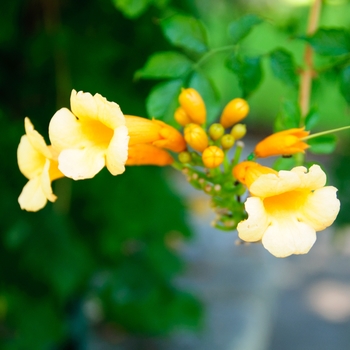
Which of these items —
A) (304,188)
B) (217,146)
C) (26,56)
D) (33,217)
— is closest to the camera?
(304,188)

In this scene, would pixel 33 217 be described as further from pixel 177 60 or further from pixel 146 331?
pixel 146 331

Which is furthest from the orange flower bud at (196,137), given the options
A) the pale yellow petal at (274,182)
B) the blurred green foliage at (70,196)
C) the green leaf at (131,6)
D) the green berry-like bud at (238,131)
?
the blurred green foliage at (70,196)

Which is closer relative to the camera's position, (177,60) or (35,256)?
(177,60)

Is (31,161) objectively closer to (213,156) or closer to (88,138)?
(88,138)

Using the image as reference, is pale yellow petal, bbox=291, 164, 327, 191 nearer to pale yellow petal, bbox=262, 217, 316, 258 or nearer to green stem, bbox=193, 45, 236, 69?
pale yellow petal, bbox=262, 217, 316, 258

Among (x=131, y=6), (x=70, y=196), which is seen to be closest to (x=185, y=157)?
(x=131, y=6)

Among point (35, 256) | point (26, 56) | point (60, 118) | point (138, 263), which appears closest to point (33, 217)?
point (35, 256)

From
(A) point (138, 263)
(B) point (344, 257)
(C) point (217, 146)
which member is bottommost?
(C) point (217, 146)

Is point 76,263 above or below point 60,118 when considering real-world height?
above
